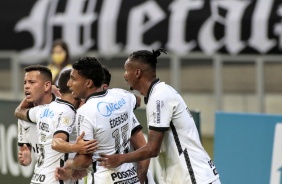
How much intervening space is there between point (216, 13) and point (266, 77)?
366cm

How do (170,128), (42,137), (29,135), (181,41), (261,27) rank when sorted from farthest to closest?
(181,41)
(261,27)
(29,135)
(42,137)
(170,128)

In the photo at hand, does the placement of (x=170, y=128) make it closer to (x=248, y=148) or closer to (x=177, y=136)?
(x=177, y=136)

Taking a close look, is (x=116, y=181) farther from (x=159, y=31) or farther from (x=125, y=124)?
(x=159, y=31)

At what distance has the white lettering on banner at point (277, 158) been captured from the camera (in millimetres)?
11336

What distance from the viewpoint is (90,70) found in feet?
28.2

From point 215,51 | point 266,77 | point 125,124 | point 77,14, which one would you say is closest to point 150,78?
point 125,124

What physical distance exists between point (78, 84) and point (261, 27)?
10.8 metres

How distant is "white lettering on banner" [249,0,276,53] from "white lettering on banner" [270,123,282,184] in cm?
762

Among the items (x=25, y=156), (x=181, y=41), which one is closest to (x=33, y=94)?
(x=25, y=156)

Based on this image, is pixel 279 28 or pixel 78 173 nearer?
pixel 78 173

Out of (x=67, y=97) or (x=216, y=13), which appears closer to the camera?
(x=67, y=97)

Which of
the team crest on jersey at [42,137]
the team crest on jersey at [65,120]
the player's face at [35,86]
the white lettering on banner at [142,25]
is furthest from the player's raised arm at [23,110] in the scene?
the white lettering on banner at [142,25]

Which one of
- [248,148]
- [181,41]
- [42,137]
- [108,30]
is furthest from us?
[108,30]

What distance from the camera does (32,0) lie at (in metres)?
20.9
